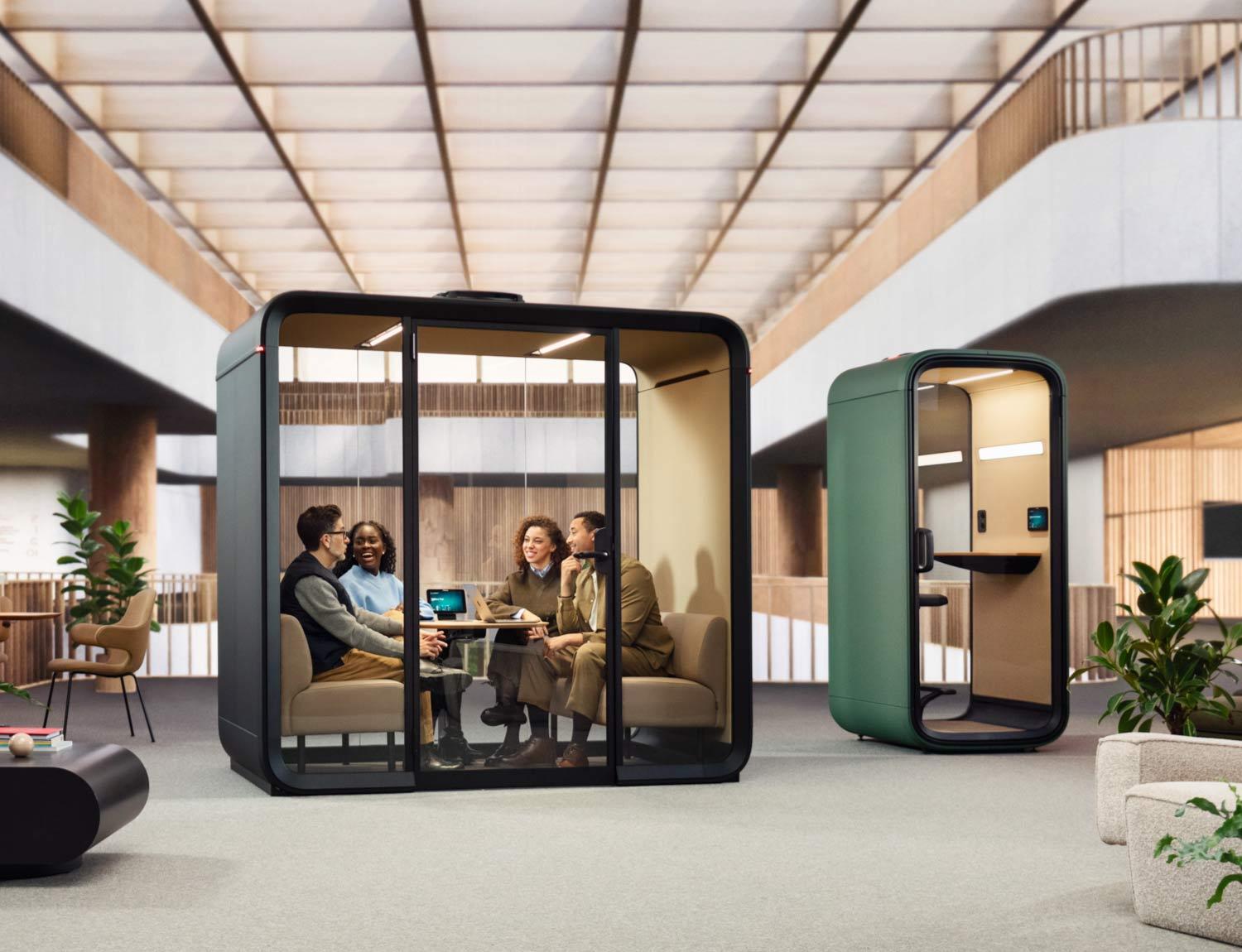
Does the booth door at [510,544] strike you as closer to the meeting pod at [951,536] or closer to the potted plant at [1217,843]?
the meeting pod at [951,536]

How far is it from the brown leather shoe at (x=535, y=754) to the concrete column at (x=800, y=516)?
1685cm

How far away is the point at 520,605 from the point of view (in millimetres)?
7246

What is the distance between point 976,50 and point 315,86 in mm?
5589

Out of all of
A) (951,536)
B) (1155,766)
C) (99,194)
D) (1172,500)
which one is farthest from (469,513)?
(1172,500)

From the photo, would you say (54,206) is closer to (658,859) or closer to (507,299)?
(507,299)

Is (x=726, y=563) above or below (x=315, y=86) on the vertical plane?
below

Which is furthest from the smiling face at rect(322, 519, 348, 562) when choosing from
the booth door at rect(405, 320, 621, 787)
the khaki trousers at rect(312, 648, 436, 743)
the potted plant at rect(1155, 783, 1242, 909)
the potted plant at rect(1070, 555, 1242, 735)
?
the potted plant at rect(1155, 783, 1242, 909)

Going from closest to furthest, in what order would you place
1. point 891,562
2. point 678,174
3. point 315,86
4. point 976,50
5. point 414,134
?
point 891,562, point 976,50, point 315,86, point 414,134, point 678,174

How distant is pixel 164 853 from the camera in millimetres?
5445

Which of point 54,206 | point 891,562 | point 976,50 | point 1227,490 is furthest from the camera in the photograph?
point 1227,490

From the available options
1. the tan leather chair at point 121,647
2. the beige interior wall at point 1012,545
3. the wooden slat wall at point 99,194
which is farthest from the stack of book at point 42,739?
the wooden slat wall at point 99,194

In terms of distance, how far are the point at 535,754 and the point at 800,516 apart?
1708 centimetres

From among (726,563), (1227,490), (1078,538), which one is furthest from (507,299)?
(1078,538)

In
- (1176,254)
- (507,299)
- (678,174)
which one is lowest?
(507,299)
